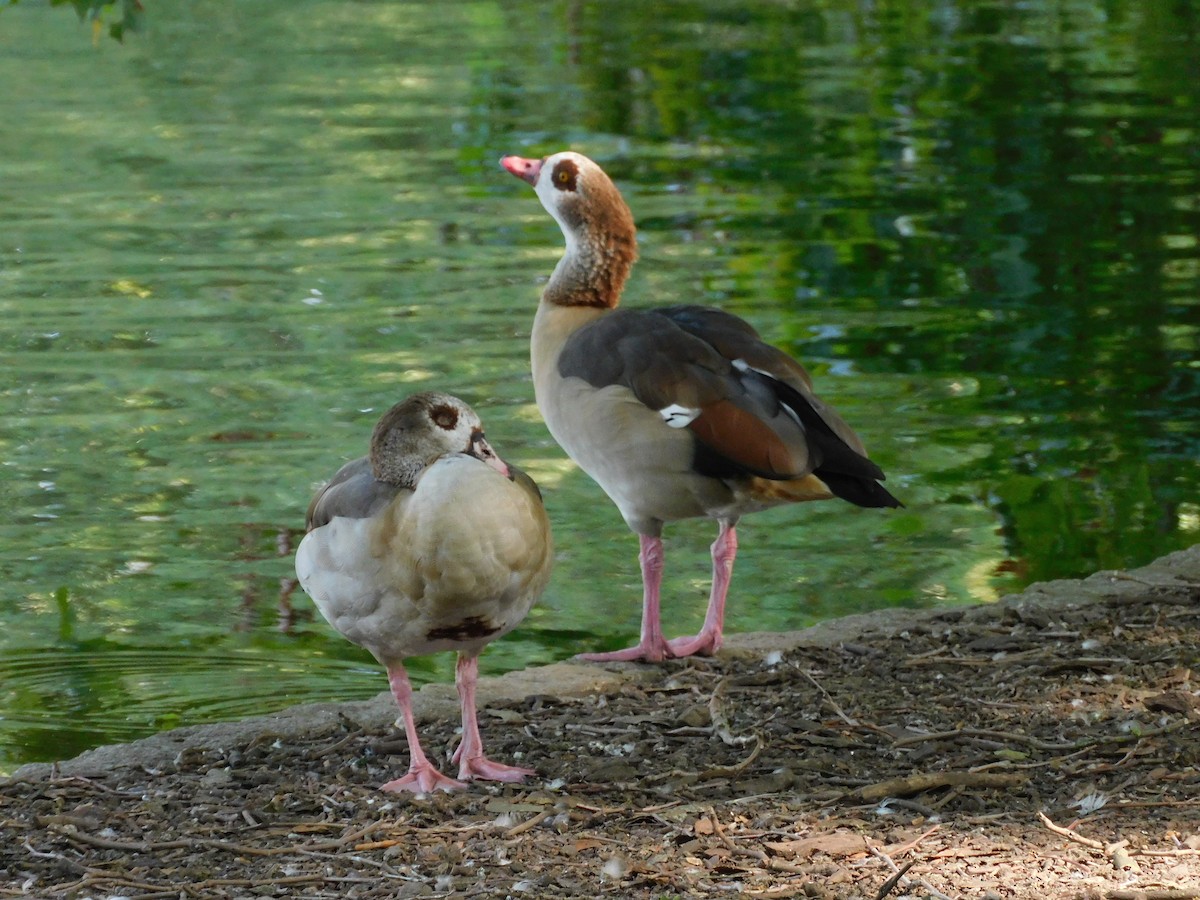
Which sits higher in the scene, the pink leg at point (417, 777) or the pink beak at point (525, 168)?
the pink beak at point (525, 168)

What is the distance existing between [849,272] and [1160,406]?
12.2ft

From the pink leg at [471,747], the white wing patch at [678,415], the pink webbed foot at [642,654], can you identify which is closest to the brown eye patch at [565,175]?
the white wing patch at [678,415]

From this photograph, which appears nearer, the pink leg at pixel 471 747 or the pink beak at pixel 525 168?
the pink leg at pixel 471 747

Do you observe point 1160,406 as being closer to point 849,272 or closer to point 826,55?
point 849,272

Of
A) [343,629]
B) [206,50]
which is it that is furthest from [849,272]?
[206,50]

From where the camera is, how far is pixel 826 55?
25.4 m

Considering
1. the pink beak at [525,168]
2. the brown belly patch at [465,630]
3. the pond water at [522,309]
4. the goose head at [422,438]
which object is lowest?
the pond water at [522,309]

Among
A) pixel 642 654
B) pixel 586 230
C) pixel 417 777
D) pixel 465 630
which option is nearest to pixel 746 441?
pixel 642 654

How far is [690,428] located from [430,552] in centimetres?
155

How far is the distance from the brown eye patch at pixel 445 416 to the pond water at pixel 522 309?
6.20 feet

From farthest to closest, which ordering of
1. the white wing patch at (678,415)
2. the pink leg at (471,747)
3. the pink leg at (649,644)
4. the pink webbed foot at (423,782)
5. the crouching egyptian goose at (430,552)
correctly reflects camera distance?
the pink leg at (649,644)
the white wing patch at (678,415)
the pink leg at (471,747)
the pink webbed foot at (423,782)
the crouching egyptian goose at (430,552)

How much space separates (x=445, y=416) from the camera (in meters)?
4.79

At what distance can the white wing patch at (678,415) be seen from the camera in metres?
5.82

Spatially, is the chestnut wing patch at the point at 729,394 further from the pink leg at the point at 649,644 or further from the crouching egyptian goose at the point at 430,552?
the crouching egyptian goose at the point at 430,552
